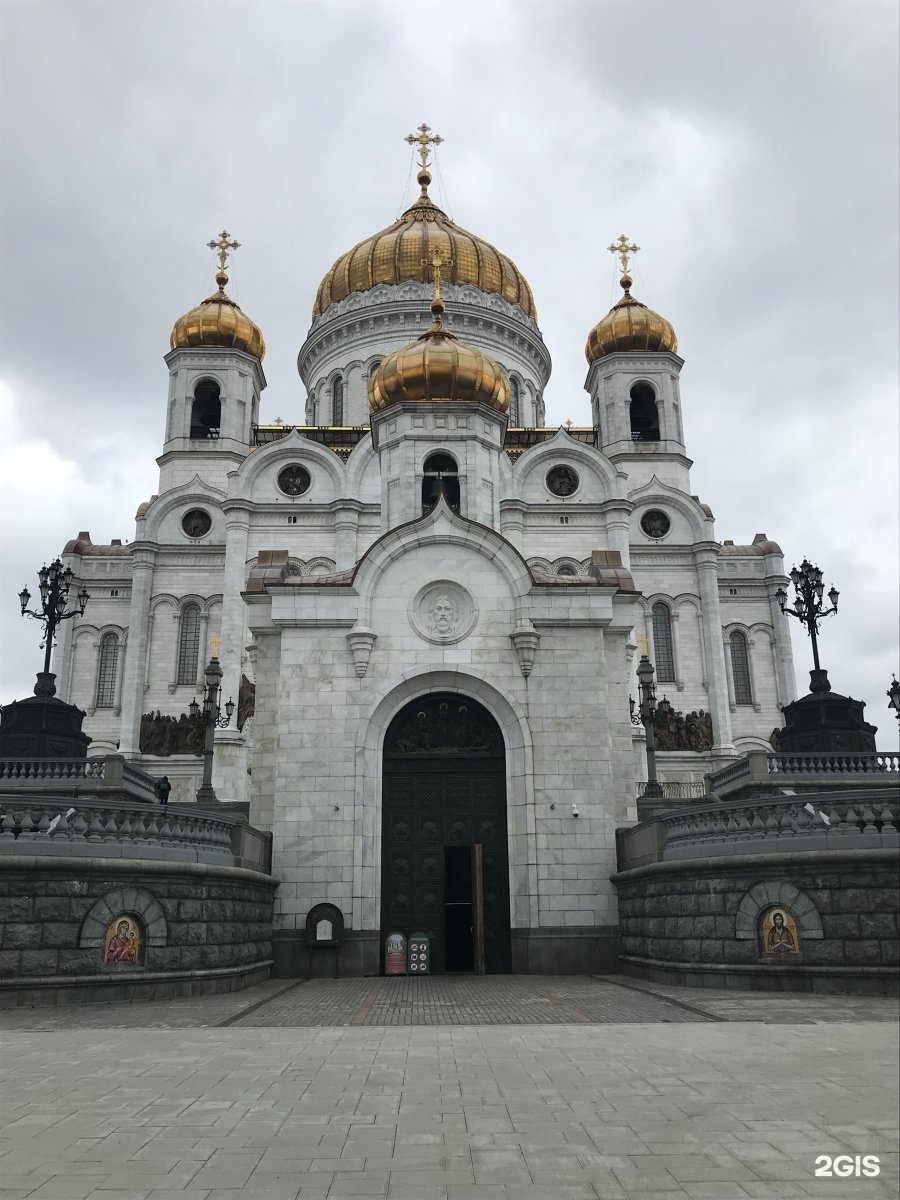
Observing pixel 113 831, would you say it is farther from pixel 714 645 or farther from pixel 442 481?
pixel 714 645

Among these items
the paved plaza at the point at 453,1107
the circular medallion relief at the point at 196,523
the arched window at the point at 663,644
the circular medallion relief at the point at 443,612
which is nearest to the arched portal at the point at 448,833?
the circular medallion relief at the point at 443,612

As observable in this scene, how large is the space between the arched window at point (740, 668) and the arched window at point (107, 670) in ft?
80.2

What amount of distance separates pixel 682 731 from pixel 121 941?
28.2 metres

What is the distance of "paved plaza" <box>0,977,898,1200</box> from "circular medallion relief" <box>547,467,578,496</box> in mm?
31346

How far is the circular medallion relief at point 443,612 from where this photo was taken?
19.2 metres

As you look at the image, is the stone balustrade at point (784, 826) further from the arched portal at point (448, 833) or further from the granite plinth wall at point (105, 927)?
the granite plinth wall at point (105, 927)

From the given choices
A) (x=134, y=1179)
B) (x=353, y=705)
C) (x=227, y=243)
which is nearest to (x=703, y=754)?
(x=353, y=705)

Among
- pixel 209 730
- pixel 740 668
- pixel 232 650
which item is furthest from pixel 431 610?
pixel 740 668

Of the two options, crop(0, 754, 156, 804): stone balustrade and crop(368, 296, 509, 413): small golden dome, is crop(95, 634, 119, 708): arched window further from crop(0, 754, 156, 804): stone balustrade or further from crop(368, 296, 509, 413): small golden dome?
crop(368, 296, 509, 413): small golden dome

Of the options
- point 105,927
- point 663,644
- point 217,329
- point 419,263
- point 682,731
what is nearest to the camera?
point 105,927

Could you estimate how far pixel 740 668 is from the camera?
137 ft

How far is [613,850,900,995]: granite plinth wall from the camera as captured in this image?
40.7 feet

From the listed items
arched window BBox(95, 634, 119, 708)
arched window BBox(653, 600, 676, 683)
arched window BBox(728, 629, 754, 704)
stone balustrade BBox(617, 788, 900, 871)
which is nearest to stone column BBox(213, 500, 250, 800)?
arched window BBox(95, 634, 119, 708)

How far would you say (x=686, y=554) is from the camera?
41.4m
